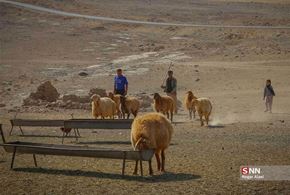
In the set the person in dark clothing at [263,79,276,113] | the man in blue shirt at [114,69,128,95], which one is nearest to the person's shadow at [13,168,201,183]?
the man in blue shirt at [114,69,128,95]

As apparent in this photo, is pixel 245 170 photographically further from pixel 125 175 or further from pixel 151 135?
pixel 125 175

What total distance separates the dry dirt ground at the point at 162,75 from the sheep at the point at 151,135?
49 cm

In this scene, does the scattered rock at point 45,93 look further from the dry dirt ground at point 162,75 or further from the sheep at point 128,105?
the sheep at point 128,105

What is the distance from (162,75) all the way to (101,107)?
16415 millimetres

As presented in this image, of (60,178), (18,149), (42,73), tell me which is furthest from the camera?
(42,73)

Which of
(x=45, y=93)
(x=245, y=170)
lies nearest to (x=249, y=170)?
(x=245, y=170)

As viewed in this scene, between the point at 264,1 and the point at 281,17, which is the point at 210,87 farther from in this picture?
the point at 264,1

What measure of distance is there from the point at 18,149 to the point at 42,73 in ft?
89.2

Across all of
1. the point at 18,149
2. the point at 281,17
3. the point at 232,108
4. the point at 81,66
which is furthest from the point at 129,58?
the point at 18,149

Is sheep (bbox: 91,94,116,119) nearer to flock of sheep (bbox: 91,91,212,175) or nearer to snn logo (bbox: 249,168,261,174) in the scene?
flock of sheep (bbox: 91,91,212,175)

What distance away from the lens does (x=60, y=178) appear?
1209 cm

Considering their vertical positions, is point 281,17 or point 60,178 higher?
point 281,17

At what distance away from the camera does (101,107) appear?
20.5 meters

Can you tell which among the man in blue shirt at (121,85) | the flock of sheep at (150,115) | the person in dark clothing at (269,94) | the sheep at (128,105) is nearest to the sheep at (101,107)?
the flock of sheep at (150,115)
